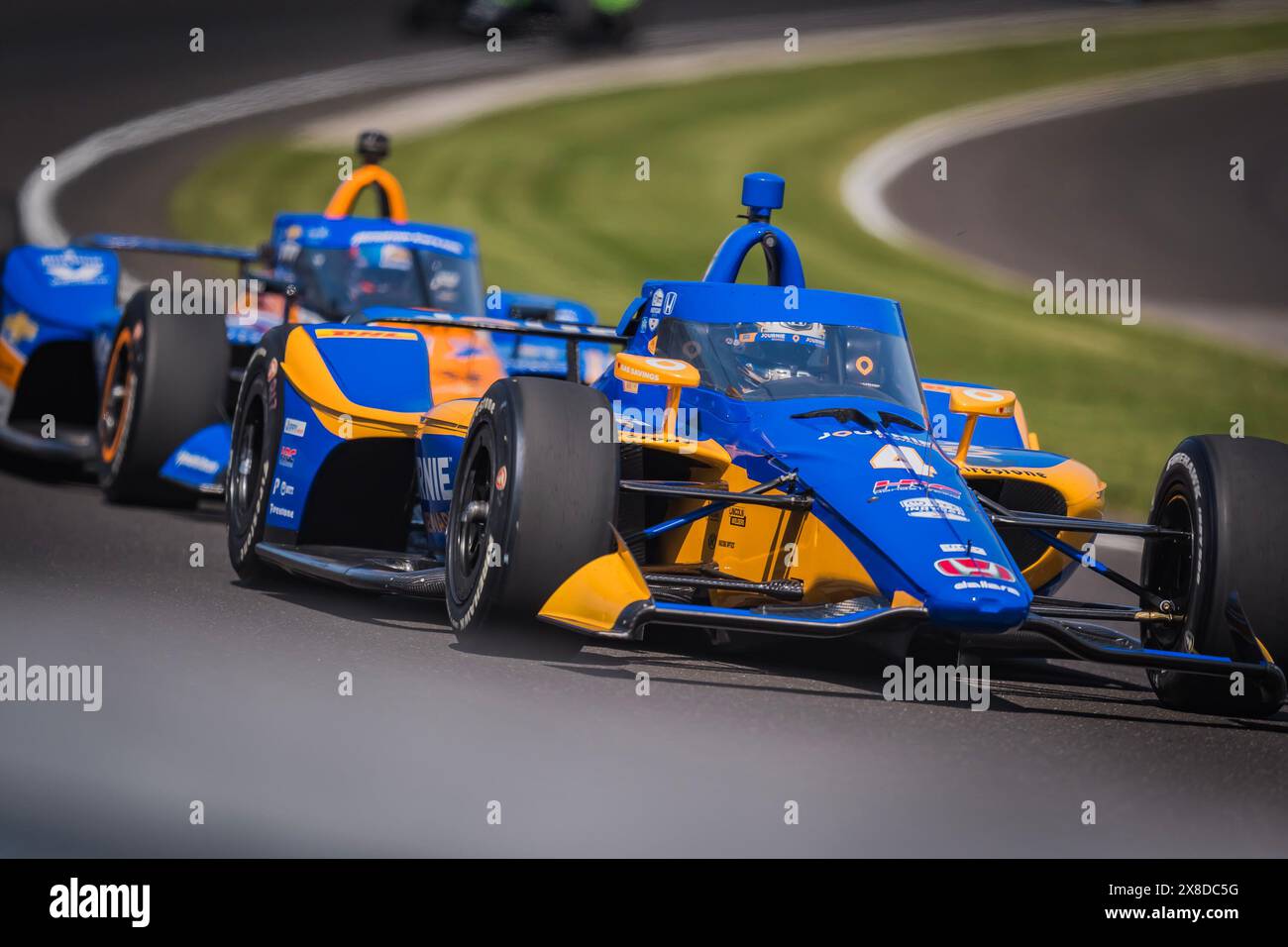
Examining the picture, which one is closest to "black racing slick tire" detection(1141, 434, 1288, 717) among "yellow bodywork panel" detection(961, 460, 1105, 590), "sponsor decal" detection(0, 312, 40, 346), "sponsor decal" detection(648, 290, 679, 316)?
"yellow bodywork panel" detection(961, 460, 1105, 590)

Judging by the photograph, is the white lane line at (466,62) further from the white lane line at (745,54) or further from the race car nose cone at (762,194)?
the race car nose cone at (762,194)

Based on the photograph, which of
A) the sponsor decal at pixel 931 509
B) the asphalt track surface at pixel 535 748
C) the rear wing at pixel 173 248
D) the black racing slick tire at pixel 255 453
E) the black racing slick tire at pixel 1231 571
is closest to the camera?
the asphalt track surface at pixel 535 748

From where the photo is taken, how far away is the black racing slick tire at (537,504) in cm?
700

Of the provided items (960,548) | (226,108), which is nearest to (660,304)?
(960,548)

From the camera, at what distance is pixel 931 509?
6.93m

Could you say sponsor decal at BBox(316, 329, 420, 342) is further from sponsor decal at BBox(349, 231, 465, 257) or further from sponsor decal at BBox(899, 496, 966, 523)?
sponsor decal at BBox(349, 231, 465, 257)

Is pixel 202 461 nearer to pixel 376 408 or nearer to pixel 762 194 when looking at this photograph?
pixel 376 408

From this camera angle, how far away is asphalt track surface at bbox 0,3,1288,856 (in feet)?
17.1

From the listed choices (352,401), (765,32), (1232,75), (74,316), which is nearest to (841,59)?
(765,32)

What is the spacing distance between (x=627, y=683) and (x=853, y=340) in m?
1.88

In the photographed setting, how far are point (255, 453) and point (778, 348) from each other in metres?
2.71

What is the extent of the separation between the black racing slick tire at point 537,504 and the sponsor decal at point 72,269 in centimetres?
637
